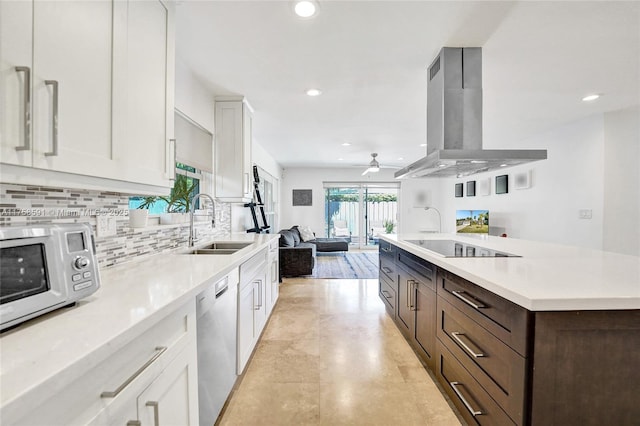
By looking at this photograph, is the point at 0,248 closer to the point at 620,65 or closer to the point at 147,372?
the point at 147,372

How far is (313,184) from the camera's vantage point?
834cm

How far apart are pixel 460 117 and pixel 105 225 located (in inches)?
96.6

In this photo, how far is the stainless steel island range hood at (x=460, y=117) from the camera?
206 centimetres

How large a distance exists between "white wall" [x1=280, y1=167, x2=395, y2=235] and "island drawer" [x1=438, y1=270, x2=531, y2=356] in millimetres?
6648

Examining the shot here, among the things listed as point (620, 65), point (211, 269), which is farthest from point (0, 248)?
point (620, 65)

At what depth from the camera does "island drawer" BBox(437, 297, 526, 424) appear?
1.11 meters

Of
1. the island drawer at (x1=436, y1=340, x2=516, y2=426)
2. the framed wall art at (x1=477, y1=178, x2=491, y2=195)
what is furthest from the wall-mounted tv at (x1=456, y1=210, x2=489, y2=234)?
the island drawer at (x1=436, y1=340, x2=516, y2=426)

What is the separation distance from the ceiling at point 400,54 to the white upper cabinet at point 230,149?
Answer: 206 mm

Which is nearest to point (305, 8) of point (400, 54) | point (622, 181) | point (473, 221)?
point (400, 54)

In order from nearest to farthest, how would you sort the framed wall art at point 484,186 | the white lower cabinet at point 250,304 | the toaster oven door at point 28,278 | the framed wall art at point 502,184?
the toaster oven door at point 28,278
the white lower cabinet at point 250,304
the framed wall art at point 502,184
the framed wall art at point 484,186

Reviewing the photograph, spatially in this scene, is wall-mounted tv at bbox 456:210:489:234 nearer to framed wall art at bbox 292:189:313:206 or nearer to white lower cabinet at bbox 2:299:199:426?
framed wall art at bbox 292:189:313:206

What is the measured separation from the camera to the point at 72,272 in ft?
2.76

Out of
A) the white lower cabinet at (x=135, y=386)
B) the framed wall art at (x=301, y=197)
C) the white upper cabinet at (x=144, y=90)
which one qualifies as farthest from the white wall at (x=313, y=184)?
the white lower cabinet at (x=135, y=386)

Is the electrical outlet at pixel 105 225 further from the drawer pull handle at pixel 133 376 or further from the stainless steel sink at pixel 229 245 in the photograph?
the stainless steel sink at pixel 229 245
